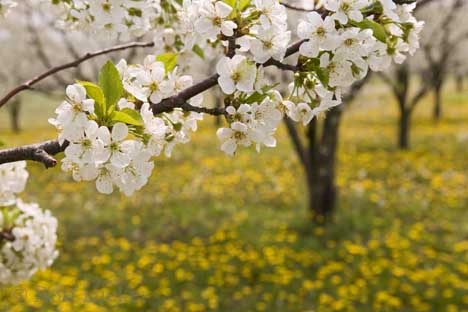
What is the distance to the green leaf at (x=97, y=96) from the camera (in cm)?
109

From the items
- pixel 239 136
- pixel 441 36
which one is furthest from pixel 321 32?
pixel 441 36

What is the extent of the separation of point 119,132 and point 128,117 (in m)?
0.04

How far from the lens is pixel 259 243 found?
6.62 meters

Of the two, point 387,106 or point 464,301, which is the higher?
point 387,106

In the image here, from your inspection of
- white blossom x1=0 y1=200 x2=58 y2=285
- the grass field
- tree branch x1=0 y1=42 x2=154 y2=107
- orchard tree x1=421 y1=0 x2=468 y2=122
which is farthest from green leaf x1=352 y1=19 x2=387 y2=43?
A: orchard tree x1=421 y1=0 x2=468 y2=122

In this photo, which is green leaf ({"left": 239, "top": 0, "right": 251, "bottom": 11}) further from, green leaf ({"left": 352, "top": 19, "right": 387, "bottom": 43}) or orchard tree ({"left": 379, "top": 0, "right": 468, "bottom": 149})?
orchard tree ({"left": 379, "top": 0, "right": 468, "bottom": 149})

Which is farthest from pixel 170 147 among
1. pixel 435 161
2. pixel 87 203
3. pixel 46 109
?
pixel 46 109

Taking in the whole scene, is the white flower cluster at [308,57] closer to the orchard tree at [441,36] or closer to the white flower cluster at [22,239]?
the white flower cluster at [22,239]

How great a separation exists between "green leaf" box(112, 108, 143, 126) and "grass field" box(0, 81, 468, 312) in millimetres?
4202

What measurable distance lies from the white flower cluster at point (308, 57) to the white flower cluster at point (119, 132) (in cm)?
18

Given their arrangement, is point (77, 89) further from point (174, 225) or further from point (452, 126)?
point (452, 126)

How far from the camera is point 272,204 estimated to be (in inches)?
339

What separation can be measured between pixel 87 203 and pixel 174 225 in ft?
7.70

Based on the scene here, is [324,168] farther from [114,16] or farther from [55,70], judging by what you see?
[114,16]
